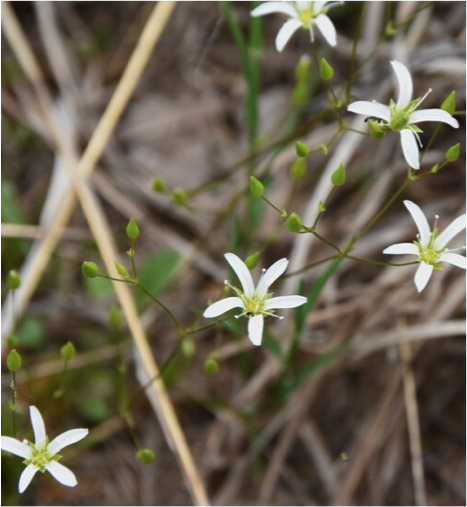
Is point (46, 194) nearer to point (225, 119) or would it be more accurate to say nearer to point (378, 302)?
point (225, 119)

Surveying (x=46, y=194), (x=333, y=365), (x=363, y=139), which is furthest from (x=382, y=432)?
(x=46, y=194)

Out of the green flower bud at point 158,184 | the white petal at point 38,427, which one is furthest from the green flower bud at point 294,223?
the white petal at point 38,427

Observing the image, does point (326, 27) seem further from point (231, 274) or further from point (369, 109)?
point (231, 274)

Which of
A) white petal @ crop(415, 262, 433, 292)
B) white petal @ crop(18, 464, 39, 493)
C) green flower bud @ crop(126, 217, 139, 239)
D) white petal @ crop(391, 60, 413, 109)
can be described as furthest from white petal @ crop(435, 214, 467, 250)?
white petal @ crop(18, 464, 39, 493)

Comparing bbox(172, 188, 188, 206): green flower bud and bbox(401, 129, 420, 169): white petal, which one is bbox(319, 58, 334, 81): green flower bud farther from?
bbox(172, 188, 188, 206): green flower bud

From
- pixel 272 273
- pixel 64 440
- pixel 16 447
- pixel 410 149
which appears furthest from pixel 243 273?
pixel 16 447

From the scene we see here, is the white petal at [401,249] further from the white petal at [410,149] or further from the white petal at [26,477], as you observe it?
the white petal at [26,477]
